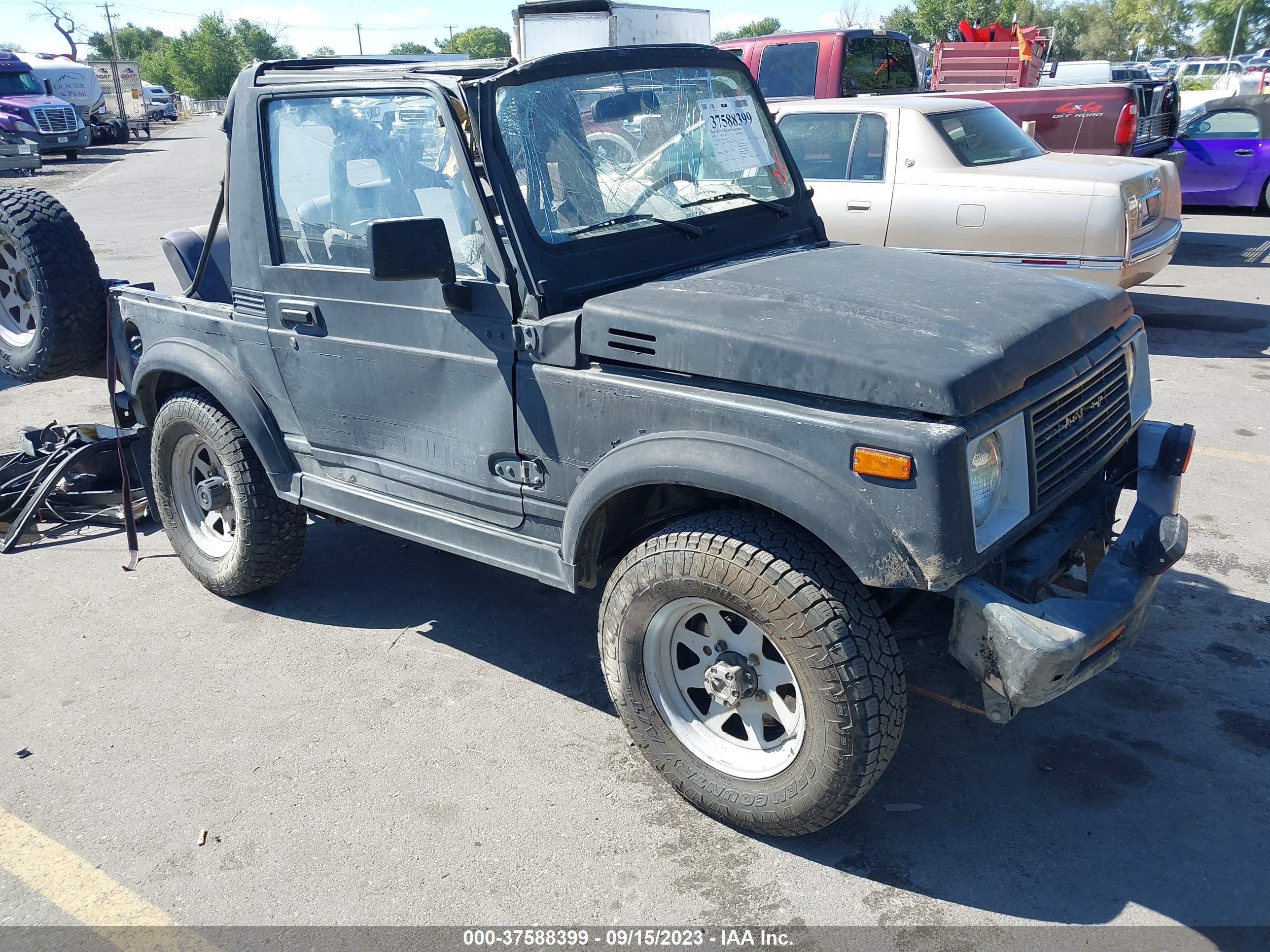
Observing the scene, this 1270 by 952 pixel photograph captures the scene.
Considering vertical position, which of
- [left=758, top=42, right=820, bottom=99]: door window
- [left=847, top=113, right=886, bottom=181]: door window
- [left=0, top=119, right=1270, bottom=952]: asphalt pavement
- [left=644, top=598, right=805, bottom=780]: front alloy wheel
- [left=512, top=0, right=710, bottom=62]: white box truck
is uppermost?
[left=512, top=0, right=710, bottom=62]: white box truck

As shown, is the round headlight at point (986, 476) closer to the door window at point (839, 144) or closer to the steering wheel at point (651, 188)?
the steering wheel at point (651, 188)

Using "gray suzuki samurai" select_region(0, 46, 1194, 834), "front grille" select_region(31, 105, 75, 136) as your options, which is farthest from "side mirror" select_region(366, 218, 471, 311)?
"front grille" select_region(31, 105, 75, 136)

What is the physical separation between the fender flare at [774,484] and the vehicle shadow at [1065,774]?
2.65ft

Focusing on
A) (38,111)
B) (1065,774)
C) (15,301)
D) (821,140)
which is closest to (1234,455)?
(1065,774)

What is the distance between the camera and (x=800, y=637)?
2.73 metres

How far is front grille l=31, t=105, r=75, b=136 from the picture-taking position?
91.1 feet

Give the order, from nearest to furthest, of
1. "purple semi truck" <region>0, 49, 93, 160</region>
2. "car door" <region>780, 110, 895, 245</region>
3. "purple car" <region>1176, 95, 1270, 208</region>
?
"car door" <region>780, 110, 895, 245</region> < "purple car" <region>1176, 95, 1270, 208</region> < "purple semi truck" <region>0, 49, 93, 160</region>

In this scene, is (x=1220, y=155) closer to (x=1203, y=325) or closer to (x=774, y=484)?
(x=1203, y=325)

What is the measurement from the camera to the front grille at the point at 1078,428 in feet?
9.36

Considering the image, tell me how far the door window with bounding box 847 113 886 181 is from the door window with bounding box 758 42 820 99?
112 inches

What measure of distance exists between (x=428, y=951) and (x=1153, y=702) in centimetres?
255

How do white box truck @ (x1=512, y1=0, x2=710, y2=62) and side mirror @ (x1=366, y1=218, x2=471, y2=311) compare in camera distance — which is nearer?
side mirror @ (x1=366, y1=218, x2=471, y2=311)

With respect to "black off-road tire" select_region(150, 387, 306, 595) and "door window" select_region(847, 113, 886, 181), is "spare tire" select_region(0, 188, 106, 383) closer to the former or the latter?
"black off-road tire" select_region(150, 387, 306, 595)

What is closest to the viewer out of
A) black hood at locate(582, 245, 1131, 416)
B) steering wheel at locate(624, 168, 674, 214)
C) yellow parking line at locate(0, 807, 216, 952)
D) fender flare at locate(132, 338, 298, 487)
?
black hood at locate(582, 245, 1131, 416)
